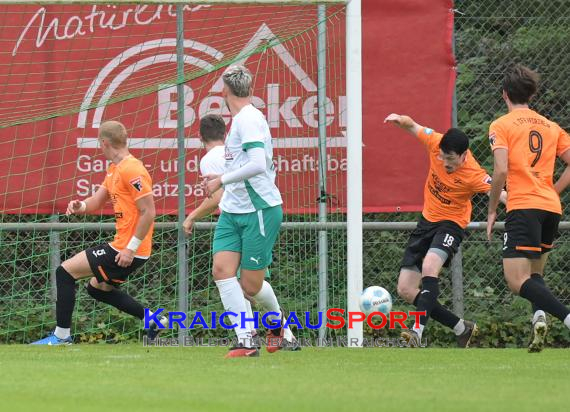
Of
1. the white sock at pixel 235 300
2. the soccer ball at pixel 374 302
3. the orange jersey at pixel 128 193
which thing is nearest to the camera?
the white sock at pixel 235 300

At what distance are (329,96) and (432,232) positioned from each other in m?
2.03

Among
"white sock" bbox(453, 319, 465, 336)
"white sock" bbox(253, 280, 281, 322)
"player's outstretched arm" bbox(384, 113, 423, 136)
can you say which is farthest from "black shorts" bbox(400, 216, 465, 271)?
"white sock" bbox(253, 280, 281, 322)

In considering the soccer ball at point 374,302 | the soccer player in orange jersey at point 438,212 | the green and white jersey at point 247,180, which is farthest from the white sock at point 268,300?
the soccer player in orange jersey at point 438,212

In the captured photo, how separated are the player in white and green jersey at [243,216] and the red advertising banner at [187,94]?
2.96 meters

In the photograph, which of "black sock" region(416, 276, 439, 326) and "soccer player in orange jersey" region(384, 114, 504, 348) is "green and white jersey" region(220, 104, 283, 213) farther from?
"black sock" region(416, 276, 439, 326)

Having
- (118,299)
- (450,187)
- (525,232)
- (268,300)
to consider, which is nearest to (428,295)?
(450,187)

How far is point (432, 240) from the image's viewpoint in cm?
1031

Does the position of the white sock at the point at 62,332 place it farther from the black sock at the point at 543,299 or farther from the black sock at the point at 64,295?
the black sock at the point at 543,299

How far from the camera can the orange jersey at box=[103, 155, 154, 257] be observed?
988cm

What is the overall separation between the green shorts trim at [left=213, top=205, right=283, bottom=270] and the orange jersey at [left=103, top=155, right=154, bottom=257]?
1.41 m

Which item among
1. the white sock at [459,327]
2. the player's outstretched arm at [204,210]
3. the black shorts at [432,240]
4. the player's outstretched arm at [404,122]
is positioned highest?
the player's outstretched arm at [404,122]

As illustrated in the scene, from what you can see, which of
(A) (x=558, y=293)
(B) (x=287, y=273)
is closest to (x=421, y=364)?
(B) (x=287, y=273)

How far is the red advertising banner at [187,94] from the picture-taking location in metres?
11.6

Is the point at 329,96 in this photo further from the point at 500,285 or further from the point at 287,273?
the point at 500,285
